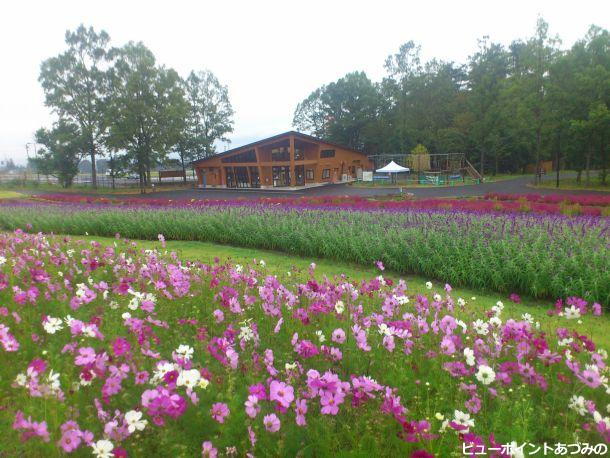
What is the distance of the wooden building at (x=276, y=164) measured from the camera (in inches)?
1593

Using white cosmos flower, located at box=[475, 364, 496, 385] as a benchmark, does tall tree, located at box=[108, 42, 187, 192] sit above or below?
above

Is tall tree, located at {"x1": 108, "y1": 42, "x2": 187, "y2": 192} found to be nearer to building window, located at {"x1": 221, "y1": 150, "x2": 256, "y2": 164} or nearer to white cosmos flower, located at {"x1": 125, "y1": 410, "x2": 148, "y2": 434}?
building window, located at {"x1": 221, "y1": 150, "x2": 256, "y2": 164}

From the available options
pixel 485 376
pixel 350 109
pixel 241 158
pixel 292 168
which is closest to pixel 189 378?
pixel 485 376

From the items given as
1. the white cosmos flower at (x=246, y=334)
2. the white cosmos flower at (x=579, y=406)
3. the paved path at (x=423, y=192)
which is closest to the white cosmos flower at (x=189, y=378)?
the white cosmos flower at (x=246, y=334)

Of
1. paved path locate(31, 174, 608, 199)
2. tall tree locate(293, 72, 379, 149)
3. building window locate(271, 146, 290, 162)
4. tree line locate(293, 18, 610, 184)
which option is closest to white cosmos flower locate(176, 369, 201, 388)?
paved path locate(31, 174, 608, 199)

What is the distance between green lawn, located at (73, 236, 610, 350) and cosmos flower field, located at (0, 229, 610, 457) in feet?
4.30

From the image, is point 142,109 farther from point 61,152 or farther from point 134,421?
point 134,421

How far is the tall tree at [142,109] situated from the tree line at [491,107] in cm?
2658

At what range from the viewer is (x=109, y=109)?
138 ft

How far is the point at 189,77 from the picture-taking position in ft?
177

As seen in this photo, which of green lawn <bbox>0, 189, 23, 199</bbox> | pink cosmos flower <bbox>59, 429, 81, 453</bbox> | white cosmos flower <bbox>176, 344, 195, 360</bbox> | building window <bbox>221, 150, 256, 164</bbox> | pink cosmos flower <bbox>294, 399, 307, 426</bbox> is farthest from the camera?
building window <bbox>221, 150, 256, 164</bbox>

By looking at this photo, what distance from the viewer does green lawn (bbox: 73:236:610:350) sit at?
4.93 m

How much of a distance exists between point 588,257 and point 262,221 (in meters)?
7.94

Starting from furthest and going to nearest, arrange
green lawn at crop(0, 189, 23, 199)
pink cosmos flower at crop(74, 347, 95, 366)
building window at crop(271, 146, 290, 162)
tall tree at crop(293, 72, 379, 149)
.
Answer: tall tree at crop(293, 72, 379, 149) < building window at crop(271, 146, 290, 162) < green lawn at crop(0, 189, 23, 199) < pink cosmos flower at crop(74, 347, 95, 366)
